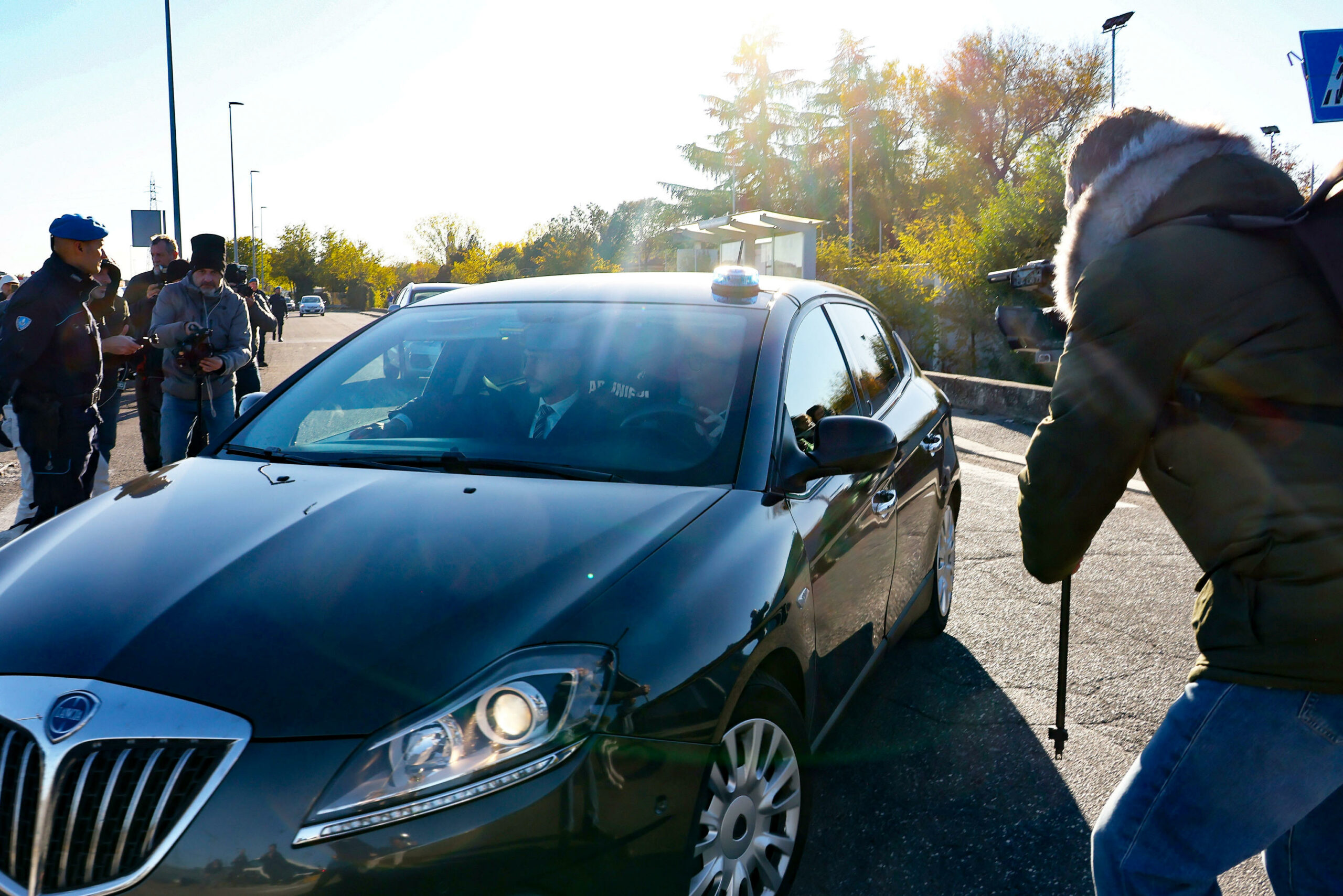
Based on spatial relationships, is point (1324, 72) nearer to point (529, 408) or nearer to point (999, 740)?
point (999, 740)

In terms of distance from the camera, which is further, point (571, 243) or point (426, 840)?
point (571, 243)

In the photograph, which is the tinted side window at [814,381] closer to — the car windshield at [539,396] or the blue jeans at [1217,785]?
the car windshield at [539,396]

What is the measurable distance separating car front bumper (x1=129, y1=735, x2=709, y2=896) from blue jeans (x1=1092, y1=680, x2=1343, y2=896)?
83 centimetres

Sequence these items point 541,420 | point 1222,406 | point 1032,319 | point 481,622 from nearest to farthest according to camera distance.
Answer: point 1222,406 → point 481,622 → point 1032,319 → point 541,420

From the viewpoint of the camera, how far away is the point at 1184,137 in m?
1.65

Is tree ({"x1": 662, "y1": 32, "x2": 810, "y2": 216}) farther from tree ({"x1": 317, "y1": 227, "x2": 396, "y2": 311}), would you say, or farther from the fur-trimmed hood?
the fur-trimmed hood

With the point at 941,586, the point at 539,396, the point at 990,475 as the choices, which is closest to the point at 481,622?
the point at 539,396

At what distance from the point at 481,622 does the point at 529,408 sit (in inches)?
47.3

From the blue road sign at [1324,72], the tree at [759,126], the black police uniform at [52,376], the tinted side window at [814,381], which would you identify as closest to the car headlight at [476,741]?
the tinted side window at [814,381]

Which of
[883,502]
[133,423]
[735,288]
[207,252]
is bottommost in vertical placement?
[133,423]

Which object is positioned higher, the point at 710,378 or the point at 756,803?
the point at 710,378

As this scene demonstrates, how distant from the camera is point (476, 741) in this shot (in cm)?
174

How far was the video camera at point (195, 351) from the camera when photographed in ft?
20.4

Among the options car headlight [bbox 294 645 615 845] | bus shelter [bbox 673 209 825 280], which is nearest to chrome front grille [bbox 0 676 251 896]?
car headlight [bbox 294 645 615 845]
